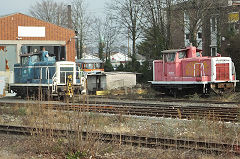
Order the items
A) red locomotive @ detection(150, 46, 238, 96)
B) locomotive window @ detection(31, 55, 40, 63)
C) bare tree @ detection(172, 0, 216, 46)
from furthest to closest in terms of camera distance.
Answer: bare tree @ detection(172, 0, 216, 46), locomotive window @ detection(31, 55, 40, 63), red locomotive @ detection(150, 46, 238, 96)

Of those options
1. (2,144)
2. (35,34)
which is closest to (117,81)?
(35,34)

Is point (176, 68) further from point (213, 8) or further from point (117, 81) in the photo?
point (213, 8)

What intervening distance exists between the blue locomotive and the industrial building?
7159 mm

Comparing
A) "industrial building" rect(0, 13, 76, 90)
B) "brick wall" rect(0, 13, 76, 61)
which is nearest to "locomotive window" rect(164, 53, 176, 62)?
"industrial building" rect(0, 13, 76, 90)

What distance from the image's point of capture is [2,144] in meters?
8.80

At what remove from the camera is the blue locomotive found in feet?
65.7

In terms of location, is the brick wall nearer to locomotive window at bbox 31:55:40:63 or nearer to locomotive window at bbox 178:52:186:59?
locomotive window at bbox 31:55:40:63

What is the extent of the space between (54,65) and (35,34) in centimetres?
1148

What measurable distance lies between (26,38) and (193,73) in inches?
662

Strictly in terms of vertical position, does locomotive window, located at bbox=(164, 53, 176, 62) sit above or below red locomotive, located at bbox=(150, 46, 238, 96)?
above

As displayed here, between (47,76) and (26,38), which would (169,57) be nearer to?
(47,76)

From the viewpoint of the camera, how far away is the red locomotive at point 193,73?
18828 mm

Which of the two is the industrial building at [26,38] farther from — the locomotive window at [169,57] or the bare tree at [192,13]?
the locomotive window at [169,57]

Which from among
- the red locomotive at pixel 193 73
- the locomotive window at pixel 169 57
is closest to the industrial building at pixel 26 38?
the locomotive window at pixel 169 57
